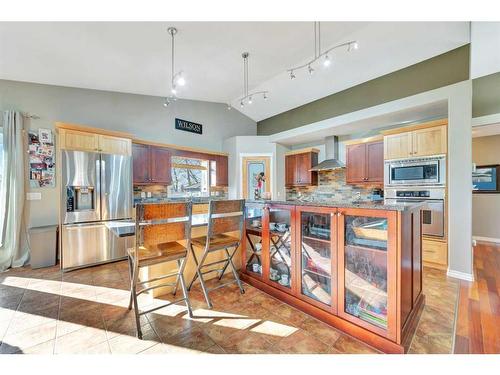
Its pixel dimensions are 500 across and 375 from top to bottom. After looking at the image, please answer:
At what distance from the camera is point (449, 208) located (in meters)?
2.92

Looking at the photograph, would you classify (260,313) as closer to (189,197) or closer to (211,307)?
(211,307)

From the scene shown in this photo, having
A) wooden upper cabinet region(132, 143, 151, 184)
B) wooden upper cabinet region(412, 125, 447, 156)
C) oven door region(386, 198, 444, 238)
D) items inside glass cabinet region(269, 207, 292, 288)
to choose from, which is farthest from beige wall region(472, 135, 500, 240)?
wooden upper cabinet region(132, 143, 151, 184)

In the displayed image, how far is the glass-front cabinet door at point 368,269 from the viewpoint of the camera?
148 centimetres

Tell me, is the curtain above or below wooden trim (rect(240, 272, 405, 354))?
above

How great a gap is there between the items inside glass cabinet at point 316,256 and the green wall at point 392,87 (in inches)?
113

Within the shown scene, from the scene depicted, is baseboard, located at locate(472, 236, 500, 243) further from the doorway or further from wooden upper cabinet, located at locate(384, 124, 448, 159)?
the doorway

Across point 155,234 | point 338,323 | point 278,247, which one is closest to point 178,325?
point 155,234

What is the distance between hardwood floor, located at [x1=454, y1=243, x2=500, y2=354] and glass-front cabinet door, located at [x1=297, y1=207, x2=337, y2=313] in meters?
0.91


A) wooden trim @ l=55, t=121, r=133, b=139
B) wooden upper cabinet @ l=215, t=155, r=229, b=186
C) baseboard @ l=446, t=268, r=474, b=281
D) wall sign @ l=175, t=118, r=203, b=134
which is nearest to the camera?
baseboard @ l=446, t=268, r=474, b=281

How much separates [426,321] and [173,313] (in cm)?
222

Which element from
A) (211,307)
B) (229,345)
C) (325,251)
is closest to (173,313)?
(211,307)

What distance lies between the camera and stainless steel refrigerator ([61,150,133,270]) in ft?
10.2

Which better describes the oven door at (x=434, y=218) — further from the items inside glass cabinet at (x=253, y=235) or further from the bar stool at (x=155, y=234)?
the bar stool at (x=155, y=234)

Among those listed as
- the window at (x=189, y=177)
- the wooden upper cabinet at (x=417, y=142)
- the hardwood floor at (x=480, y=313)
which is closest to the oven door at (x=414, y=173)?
the wooden upper cabinet at (x=417, y=142)
